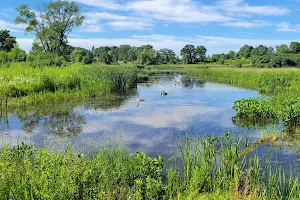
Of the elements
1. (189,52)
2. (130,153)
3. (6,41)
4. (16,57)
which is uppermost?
(189,52)

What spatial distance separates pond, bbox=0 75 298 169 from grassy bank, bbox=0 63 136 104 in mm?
1421

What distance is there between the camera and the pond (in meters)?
8.27

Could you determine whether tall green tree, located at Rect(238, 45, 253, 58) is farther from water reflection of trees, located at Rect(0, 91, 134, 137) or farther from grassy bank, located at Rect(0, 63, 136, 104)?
water reflection of trees, located at Rect(0, 91, 134, 137)

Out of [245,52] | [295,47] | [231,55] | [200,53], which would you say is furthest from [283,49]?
[200,53]

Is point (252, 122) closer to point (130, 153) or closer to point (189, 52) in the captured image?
point (130, 153)

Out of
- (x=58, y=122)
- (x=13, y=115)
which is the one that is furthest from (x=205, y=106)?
(x=13, y=115)

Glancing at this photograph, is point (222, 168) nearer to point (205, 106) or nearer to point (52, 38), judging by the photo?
point (205, 106)

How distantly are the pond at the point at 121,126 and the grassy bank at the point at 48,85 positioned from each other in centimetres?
142

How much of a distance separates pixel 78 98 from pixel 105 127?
676cm

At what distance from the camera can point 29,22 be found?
152 ft

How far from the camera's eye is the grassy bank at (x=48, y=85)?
47.6ft

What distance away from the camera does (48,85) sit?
53.7 feet

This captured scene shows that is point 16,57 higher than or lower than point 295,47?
lower

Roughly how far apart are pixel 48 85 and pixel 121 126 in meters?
7.62
